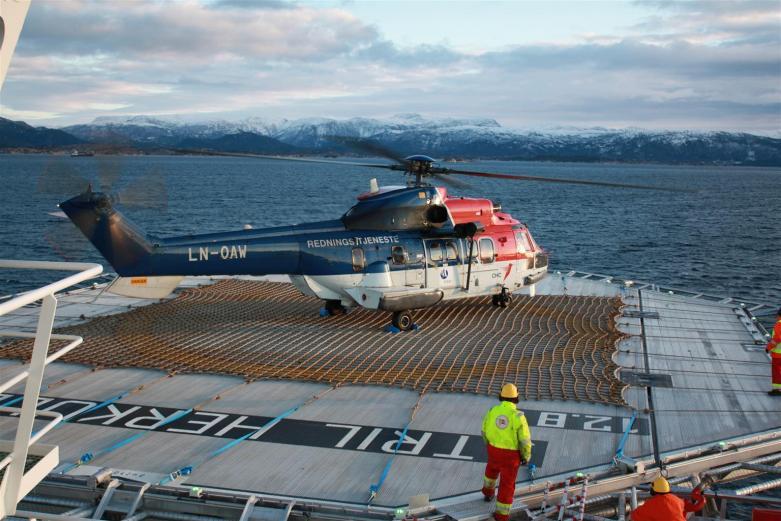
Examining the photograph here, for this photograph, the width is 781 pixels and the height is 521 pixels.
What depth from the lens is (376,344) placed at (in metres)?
17.4

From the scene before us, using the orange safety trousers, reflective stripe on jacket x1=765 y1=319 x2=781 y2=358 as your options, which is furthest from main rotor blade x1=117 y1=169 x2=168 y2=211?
reflective stripe on jacket x1=765 y1=319 x2=781 y2=358

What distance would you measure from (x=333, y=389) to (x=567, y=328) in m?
7.70

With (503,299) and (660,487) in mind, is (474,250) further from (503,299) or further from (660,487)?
(660,487)

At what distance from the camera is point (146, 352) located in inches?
645

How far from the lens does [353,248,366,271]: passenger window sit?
18.9 m

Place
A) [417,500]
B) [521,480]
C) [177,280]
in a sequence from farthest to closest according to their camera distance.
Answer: [177,280], [521,480], [417,500]

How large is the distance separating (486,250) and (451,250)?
47.8 inches

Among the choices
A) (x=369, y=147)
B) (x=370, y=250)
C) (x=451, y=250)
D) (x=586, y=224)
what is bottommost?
(x=586, y=224)

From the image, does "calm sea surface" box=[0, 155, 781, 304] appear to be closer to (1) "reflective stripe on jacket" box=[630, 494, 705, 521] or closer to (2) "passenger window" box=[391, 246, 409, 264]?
(2) "passenger window" box=[391, 246, 409, 264]

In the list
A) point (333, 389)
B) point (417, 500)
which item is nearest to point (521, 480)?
point (417, 500)

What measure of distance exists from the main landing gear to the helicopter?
0.10 ft

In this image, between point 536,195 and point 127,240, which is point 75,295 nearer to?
point 127,240

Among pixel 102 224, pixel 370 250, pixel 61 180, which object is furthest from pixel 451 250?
pixel 61 180

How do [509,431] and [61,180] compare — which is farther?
[61,180]
